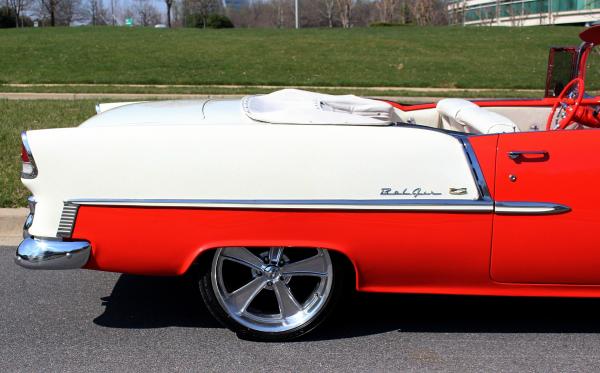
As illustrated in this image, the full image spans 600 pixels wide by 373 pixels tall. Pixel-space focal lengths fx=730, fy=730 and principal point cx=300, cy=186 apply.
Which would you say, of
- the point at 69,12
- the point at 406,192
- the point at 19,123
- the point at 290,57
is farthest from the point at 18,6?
the point at 406,192

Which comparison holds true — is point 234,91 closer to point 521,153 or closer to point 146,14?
point 521,153

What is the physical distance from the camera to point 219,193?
3492 mm

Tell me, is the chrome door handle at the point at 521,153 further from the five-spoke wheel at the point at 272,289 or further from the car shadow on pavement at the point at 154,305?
Result: the car shadow on pavement at the point at 154,305

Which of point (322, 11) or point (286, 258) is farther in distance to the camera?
point (322, 11)

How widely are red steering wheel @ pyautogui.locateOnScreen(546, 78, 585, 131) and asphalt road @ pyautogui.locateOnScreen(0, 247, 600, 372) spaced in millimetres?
1129

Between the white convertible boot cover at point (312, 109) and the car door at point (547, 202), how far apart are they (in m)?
0.67

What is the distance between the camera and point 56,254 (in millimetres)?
3547

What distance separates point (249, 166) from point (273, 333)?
0.92 meters

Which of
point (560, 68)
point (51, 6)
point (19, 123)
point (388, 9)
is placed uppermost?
point (51, 6)

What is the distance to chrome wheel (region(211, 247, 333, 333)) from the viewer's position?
3723mm

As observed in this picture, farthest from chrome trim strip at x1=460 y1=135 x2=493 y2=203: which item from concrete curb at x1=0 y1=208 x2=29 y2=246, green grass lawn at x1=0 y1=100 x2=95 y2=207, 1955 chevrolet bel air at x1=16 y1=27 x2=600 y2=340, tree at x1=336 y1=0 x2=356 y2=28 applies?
tree at x1=336 y1=0 x2=356 y2=28

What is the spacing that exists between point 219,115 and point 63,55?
Result: 62.8 ft

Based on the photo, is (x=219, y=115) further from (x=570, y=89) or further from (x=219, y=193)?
(x=570, y=89)

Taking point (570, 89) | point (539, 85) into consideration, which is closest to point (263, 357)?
point (570, 89)
